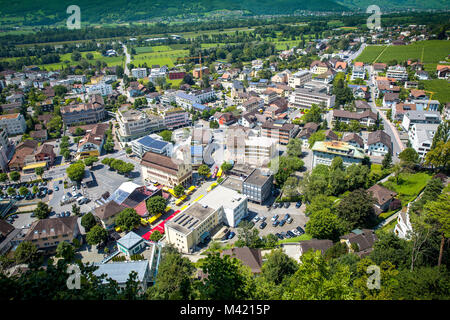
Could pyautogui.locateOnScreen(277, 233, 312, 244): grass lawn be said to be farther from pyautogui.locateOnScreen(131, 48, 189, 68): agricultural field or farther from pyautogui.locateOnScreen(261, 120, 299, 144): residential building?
pyautogui.locateOnScreen(131, 48, 189, 68): agricultural field

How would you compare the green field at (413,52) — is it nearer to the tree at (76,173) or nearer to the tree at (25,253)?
the tree at (76,173)

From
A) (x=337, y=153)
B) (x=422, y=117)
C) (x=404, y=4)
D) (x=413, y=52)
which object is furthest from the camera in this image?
(x=404, y=4)

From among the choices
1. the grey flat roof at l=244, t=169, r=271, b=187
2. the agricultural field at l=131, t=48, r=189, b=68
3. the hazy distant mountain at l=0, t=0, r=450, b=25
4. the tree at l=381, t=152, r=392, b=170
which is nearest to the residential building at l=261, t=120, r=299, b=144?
the grey flat roof at l=244, t=169, r=271, b=187

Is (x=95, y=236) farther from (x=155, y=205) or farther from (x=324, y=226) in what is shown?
(x=324, y=226)

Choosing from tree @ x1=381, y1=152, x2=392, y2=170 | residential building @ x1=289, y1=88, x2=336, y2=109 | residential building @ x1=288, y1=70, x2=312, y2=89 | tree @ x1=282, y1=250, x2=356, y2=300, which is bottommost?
tree @ x1=381, y1=152, x2=392, y2=170

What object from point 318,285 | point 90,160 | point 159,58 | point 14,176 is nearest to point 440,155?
point 318,285

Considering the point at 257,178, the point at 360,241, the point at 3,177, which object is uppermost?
the point at 257,178
